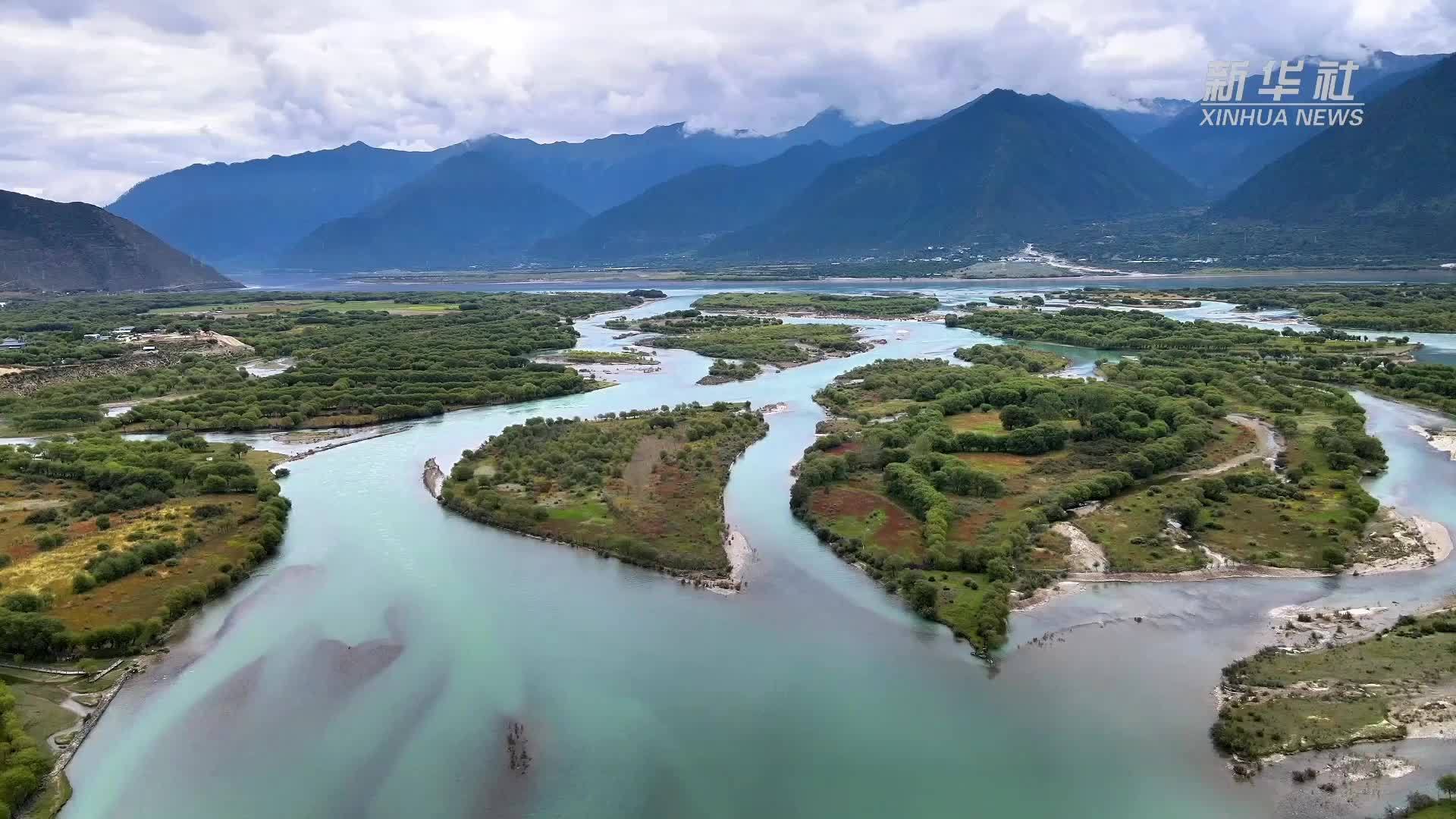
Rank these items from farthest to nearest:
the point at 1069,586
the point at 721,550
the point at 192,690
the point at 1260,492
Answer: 1. the point at 1260,492
2. the point at 721,550
3. the point at 1069,586
4. the point at 192,690

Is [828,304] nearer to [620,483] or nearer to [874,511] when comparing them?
[620,483]

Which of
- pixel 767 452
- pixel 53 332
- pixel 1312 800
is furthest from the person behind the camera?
pixel 53 332

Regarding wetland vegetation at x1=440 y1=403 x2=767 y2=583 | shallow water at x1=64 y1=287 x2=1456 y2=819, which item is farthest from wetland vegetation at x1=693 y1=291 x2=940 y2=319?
shallow water at x1=64 y1=287 x2=1456 y2=819

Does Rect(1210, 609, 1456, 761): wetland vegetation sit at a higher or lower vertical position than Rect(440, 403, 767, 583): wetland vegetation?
lower

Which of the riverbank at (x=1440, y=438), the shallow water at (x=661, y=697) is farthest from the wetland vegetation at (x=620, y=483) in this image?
the riverbank at (x=1440, y=438)

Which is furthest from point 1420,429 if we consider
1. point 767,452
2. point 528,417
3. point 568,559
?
point 528,417

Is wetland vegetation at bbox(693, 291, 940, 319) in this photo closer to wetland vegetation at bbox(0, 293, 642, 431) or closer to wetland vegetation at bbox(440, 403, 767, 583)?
wetland vegetation at bbox(0, 293, 642, 431)

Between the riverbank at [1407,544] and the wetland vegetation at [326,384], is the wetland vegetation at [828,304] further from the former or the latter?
the riverbank at [1407,544]

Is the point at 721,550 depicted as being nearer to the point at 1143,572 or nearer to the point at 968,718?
the point at 968,718
